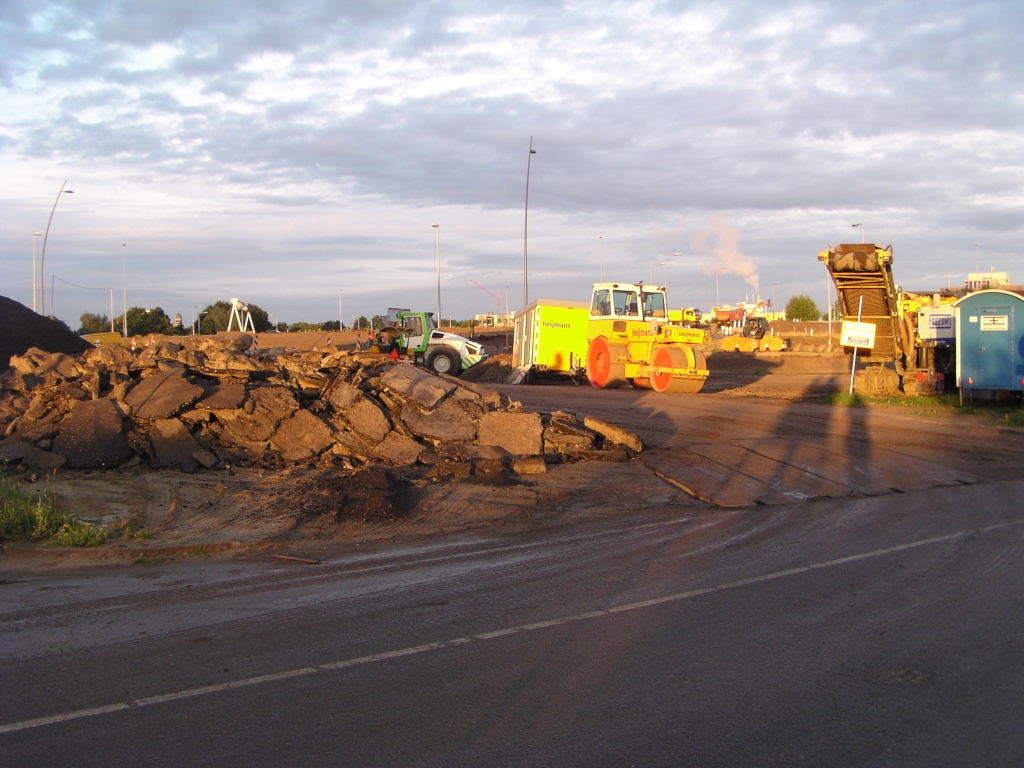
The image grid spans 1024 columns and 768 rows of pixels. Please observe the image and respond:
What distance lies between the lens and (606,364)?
2564 cm

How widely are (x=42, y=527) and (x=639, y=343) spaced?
18440 mm

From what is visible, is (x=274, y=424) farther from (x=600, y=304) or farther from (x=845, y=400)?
(x=845, y=400)

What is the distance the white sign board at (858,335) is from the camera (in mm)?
22125

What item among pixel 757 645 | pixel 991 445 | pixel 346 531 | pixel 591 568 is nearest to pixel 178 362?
pixel 346 531

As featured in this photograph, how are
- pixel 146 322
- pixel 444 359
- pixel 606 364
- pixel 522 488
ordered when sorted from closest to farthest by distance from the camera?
1. pixel 522 488
2. pixel 606 364
3. pixel 444 359
4. pixel 146 322

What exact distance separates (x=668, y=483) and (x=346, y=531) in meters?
4.80

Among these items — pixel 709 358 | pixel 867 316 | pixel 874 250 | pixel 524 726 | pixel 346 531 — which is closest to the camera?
pixel 524 726

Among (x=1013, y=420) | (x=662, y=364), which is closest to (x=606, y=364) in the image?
(x=662, y=364)

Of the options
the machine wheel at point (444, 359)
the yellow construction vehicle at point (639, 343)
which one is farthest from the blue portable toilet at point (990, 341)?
the machine wheel at point (444, 359)

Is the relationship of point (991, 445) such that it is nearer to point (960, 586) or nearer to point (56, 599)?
point (960, 586)

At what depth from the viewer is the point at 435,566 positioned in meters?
7.90

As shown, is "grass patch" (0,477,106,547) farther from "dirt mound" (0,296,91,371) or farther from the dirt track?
"dirt mound" (0,296,91,371)

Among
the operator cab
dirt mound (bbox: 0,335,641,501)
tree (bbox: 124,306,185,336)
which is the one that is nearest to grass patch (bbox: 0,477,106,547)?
dirt mound (bbox: 0,335,641,501)

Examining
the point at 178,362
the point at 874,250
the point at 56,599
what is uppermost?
the point at 874,250
